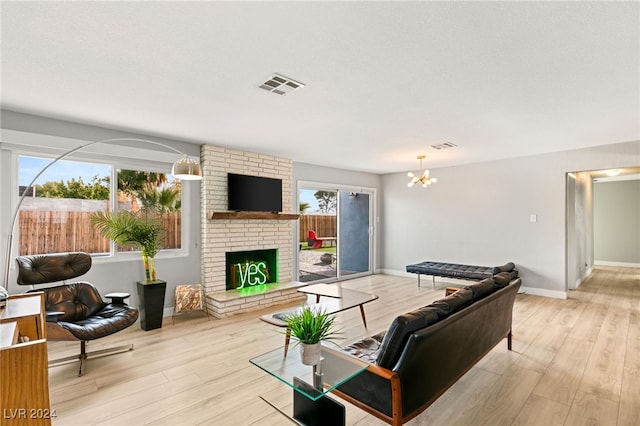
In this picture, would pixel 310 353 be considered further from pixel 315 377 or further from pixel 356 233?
pixel 356 233

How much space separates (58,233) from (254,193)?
8.39 feet

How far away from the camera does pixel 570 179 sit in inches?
232

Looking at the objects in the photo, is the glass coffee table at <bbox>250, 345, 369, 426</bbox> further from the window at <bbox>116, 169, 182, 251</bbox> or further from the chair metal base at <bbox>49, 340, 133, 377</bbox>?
the window at <bbox>116, 169, 182, 251</bbox>

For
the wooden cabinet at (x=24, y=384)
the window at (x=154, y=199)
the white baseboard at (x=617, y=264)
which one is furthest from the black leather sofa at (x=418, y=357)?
the white baseboard at (x=617, y=264)

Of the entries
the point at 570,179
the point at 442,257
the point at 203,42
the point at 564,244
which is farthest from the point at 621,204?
the point at 203,42

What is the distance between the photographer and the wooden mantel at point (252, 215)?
474 cm

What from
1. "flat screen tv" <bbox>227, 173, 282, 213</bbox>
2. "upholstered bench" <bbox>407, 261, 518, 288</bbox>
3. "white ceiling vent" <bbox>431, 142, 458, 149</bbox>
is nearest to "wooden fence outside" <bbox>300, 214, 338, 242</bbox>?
"flat screen tv" <bbox>227, 173, 282, 213</bbox>

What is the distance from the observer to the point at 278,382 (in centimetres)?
274

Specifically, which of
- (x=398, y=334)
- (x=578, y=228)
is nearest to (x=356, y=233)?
(x=578, y=228)

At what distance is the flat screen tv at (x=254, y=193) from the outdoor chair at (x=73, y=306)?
2.08 meters

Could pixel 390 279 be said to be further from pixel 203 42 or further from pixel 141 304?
pixel 203 42

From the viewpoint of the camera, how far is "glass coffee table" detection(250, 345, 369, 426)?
1846mm

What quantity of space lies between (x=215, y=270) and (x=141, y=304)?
3.64 feet

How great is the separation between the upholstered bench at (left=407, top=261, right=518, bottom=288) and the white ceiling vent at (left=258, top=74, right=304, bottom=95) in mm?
4514
